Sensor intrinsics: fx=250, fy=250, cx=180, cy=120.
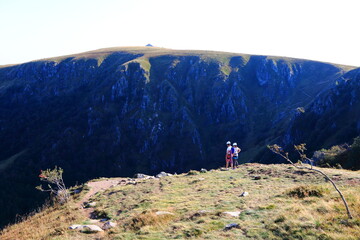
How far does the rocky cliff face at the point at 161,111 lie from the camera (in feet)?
396

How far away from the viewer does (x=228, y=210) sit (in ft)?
47.1

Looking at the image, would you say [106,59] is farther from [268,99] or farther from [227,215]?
[227,215]

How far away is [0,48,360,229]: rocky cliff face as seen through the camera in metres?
121

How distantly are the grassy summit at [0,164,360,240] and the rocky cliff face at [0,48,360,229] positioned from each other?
83.2m

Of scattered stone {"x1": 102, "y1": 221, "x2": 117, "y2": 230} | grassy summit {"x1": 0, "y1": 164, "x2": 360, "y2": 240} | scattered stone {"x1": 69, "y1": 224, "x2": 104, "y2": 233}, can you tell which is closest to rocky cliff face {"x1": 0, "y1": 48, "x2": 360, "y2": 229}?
grassy summit {"x1": 0, "y1": 164, "x2": 360, "y2": 240}

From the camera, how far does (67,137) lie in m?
139

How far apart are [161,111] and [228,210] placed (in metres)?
132

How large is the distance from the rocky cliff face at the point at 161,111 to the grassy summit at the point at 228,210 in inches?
3277

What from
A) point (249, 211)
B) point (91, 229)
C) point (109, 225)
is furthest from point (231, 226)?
point (91, 229)

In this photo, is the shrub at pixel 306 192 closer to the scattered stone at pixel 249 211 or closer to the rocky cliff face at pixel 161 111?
the scattered stone at pixel 249 211

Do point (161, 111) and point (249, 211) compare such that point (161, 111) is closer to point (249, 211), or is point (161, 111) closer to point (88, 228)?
point (88, 228)

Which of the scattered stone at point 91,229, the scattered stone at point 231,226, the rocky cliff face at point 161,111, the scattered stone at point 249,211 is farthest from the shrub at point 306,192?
the rocky cliff face at point 161,111

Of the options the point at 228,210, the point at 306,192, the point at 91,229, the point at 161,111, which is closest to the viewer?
the point at 228,210

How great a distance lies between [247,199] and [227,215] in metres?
3.45
